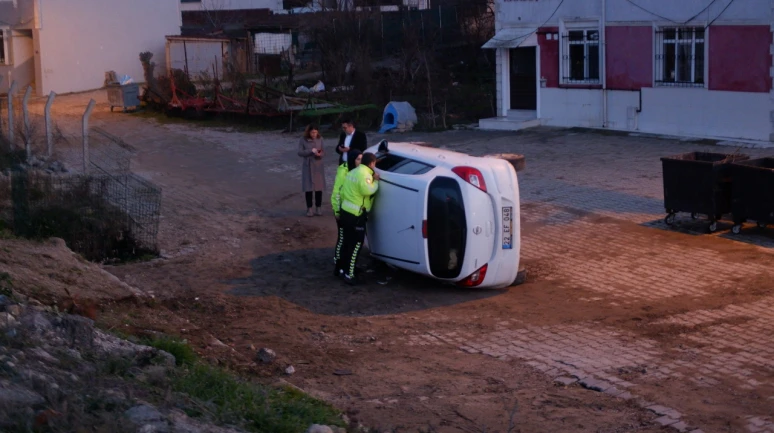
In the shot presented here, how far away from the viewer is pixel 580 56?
2617 centimetres

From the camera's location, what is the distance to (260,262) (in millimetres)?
12547

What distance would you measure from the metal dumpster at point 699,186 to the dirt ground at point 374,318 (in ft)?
1.65

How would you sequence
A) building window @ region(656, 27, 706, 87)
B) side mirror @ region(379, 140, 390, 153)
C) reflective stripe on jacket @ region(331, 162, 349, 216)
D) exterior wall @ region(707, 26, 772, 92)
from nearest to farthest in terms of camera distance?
1. reflective stripe on jacket @ region(331, 162, 349, 216)
2. side mirror @ region(379, 140, 390, 153)
3. exterior wall @ region(707, 26, 772, 92)
4. building window @ region(656, 27, 706, 87)

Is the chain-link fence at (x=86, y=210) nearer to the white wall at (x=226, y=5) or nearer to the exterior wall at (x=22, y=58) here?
the exterior wall at (x=22, y=58)

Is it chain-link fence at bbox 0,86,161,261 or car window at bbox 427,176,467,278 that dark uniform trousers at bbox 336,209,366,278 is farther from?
chain-link fence at bbox 0,86,161,261

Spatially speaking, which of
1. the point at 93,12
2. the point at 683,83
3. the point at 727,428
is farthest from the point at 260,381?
the point at 93,12

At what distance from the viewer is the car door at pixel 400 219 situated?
35.0 ft

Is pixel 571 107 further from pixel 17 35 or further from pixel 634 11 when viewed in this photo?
pixel 17 35

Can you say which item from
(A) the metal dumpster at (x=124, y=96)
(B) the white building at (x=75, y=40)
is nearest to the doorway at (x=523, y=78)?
(A) the metal dumpster at (x=124, y=96)

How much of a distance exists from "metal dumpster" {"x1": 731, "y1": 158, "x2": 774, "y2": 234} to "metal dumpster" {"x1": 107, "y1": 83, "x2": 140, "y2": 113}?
2449 cm

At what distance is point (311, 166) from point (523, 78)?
14445mm

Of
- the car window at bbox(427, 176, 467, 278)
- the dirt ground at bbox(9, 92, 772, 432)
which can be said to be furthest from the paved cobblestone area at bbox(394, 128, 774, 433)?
the car window at bbox(427, 176, 467, 278)

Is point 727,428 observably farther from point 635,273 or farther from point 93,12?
point 93,12

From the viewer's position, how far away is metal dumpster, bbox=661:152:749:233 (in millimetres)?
13367
